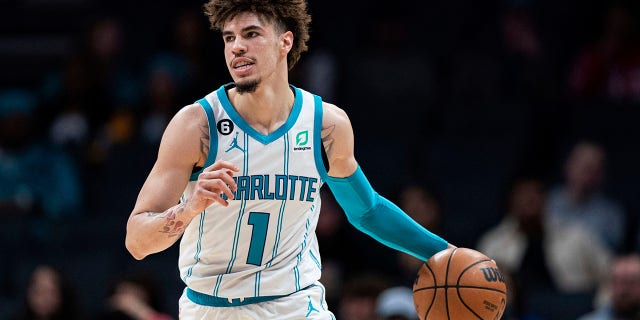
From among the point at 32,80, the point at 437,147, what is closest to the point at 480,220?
the point at 437,147

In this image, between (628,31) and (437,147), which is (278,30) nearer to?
(437,147)

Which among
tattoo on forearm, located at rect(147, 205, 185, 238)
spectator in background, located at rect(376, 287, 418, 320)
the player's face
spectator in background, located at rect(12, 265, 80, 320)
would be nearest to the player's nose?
the player's face

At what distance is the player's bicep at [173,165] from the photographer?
5.04m

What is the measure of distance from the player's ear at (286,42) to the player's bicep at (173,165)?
0.59 metres

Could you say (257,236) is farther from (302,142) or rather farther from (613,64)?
(613,64)

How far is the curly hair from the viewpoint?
208 inches

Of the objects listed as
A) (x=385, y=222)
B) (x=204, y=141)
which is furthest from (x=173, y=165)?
(x=385, y=222)

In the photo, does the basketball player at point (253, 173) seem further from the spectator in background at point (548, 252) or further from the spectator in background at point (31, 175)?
the spectator in background at point (31, 175)

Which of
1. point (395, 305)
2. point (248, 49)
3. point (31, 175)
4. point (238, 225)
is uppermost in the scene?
Answer: point (248, 49)

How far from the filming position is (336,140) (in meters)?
5.60

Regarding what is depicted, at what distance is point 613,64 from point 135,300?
5324mm

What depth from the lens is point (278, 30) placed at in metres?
5.40

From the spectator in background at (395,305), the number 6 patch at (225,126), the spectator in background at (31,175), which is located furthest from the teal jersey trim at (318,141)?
the spectator in background at (31,175)

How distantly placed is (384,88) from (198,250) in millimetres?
6090
